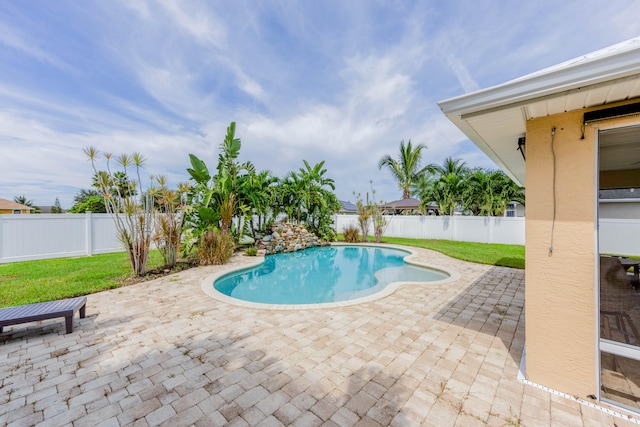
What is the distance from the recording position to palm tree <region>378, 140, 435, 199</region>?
2538cm

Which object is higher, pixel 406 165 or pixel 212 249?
pixel 406 165

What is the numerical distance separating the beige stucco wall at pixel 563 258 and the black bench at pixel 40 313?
21.9ft

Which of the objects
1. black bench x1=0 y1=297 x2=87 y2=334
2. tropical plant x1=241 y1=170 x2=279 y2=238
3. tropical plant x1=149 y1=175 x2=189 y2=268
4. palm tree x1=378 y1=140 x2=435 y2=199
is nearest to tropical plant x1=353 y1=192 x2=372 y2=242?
tropical plant x1=241 y1=170 x2=279 y2=238

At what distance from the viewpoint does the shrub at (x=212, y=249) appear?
10.2m

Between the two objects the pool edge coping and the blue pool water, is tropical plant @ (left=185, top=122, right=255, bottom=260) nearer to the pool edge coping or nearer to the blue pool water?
the pool edge coping

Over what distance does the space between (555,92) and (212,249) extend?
10.5m

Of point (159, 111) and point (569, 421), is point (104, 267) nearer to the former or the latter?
point (159, 111)

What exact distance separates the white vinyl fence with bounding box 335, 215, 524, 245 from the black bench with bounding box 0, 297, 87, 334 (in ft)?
60.3

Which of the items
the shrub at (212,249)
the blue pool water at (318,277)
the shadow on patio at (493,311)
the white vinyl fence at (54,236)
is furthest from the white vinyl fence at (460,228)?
the white vinyl fence at (54,236)

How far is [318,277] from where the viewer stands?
9984 millimetres

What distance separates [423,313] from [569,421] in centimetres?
282

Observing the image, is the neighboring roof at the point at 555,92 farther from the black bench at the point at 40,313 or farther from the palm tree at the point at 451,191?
the palm tree at the point at 451,191

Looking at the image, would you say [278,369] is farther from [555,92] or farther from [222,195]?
[222,195]

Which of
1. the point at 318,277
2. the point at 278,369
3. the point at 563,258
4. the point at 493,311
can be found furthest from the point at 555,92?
the point at 318,277
